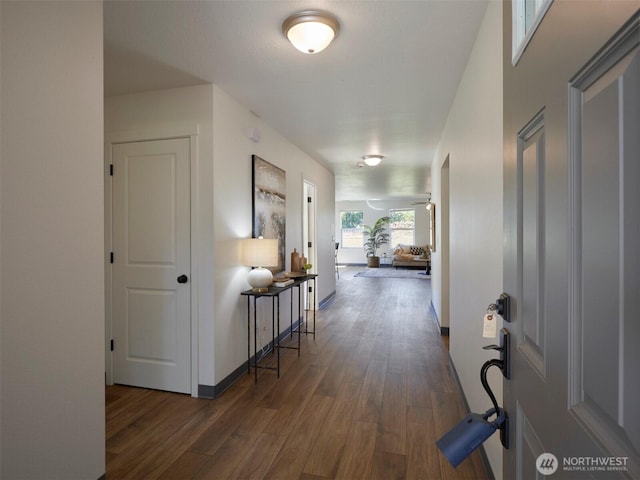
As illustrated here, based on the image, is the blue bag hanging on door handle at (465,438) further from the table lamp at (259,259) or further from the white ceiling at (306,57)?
the table lamp at (259,259)

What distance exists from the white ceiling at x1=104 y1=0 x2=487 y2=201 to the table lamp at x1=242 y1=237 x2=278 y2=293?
1.31 meters

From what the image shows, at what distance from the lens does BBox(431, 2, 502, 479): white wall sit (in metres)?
1.67

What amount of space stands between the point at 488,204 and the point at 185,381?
2.64 metres

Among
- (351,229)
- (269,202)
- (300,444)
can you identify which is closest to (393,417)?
(300,444)

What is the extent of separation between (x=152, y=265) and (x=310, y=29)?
2218 millimetres

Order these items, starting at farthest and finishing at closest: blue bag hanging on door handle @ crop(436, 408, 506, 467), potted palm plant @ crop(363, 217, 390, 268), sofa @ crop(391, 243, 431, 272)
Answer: potted palm plant @ crop(363, 217, 390, 268) → sofa @ crop(391, 243, 431, 272) → blue bag hanging on door handle @ crop(436, 408, 506, 467)

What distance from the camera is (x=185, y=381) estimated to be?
9.44ft

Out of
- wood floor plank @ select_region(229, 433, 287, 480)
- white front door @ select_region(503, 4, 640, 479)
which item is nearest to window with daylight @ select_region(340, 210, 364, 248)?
wood floor plank @ select_region(229, 433, 287, 480)

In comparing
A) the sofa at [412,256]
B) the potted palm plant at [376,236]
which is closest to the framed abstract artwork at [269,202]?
the sofa at [412,256]

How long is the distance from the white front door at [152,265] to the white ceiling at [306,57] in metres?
0.64

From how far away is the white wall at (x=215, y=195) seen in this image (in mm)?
2828

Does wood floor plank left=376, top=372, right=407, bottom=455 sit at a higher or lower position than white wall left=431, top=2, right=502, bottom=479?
lower

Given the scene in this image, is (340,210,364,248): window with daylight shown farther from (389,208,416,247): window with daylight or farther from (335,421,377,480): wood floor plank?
(335,421,377,480): wood floor plank

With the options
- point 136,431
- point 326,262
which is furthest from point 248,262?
point 326,262
